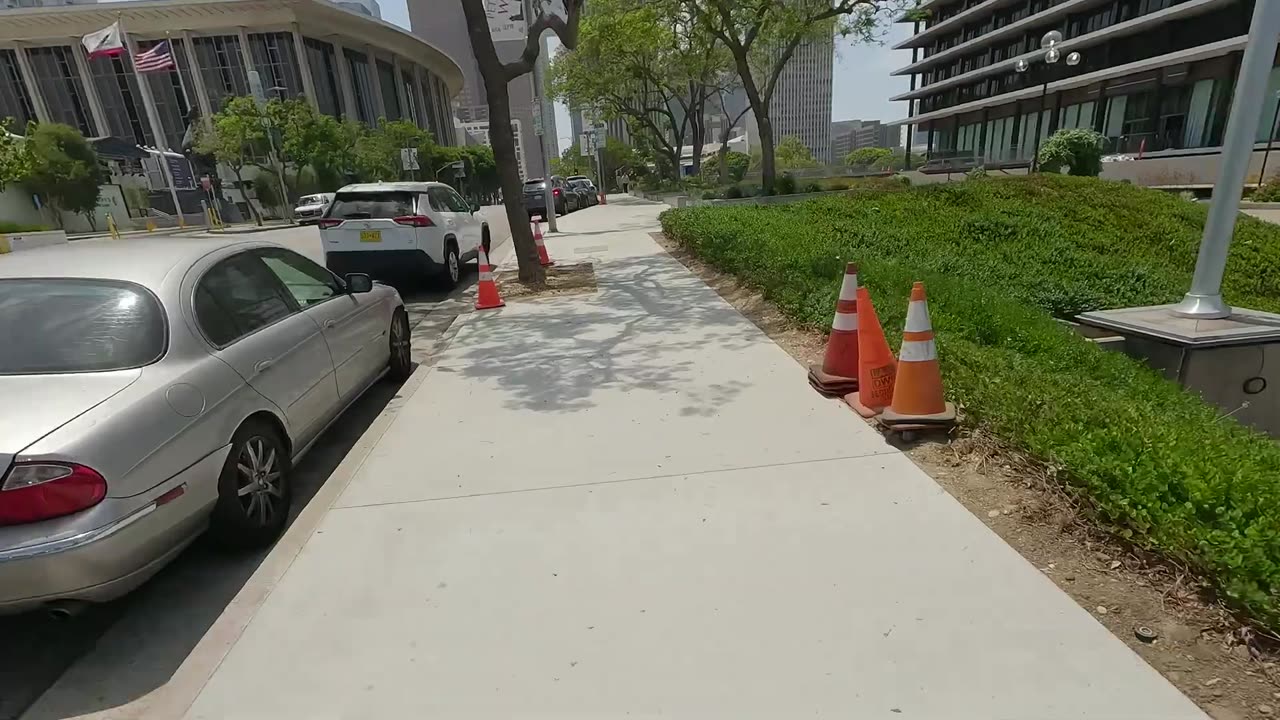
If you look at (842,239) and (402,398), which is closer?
(402,398)

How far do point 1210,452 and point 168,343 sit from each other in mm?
4696

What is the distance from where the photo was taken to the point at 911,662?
224 centimetres

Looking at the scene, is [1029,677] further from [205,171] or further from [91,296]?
[205,171]

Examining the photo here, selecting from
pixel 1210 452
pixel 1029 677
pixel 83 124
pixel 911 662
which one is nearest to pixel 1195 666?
pixel 1029 677

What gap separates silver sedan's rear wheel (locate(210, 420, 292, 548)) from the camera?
9.82 ft

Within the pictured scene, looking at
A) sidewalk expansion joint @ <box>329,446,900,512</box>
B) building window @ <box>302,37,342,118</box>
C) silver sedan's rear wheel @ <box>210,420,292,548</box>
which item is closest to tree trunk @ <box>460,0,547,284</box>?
sidewalk expansion joint @ <box>329,446,900,512</box>

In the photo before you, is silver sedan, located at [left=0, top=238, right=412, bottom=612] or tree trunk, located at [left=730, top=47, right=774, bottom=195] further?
tree trunk, located at [left=730, top=47, right=774, bottom=195]

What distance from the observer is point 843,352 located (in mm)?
4680

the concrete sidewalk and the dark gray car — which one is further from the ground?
the dark gray car

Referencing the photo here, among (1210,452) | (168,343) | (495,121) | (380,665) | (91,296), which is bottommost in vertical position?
(380,665)

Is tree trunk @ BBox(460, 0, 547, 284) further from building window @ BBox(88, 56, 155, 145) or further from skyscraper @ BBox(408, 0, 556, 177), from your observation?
skyscraper @ BBox(408, 0, 556, 177)

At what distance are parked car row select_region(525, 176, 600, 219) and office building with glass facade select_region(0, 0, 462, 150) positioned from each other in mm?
27385

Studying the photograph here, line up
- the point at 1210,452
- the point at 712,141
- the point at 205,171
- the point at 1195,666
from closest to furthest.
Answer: the point at 1195,666
the point at 1210,452
the point at 205,171
the point at 712,141

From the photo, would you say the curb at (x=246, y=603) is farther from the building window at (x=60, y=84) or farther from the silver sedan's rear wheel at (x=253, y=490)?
the building window at (x=60, y=84)
